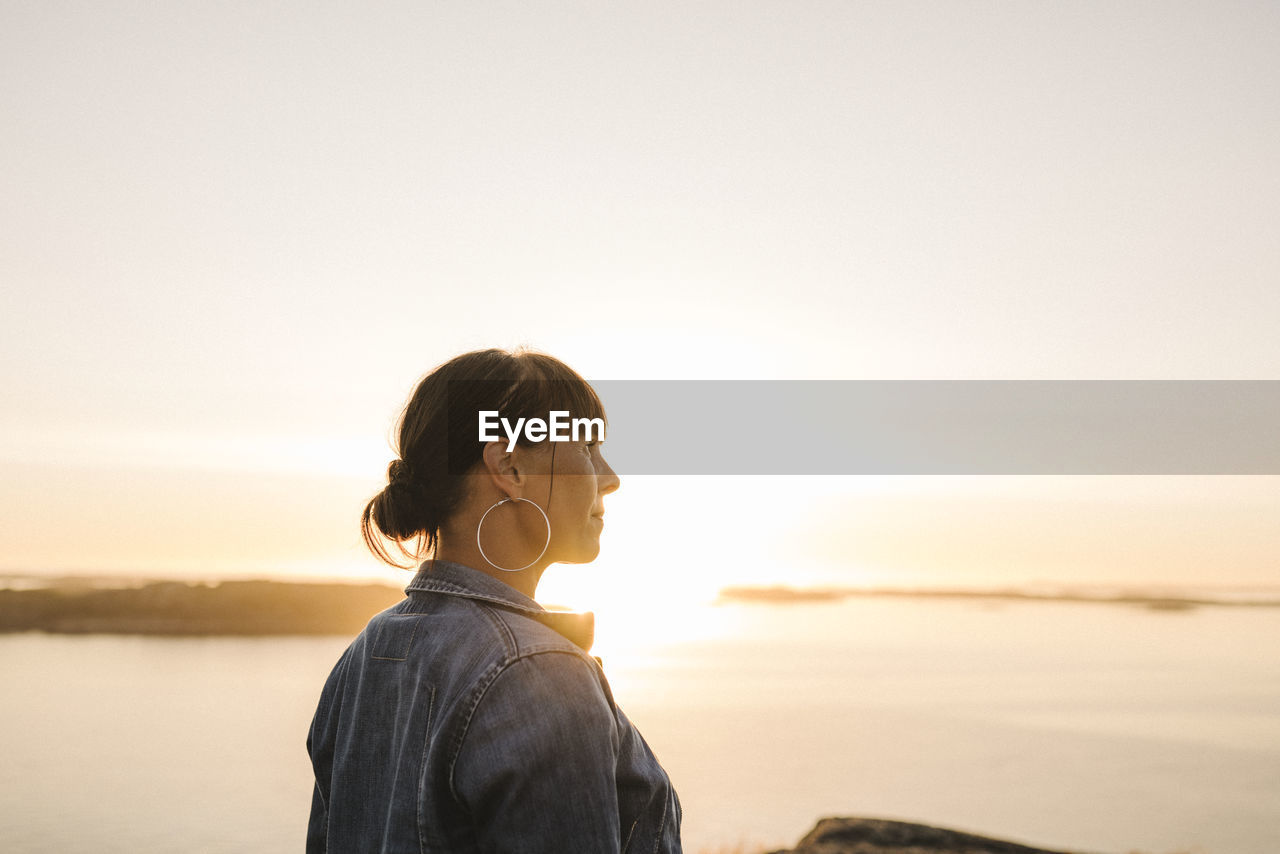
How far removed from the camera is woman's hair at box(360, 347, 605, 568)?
51.1 inches

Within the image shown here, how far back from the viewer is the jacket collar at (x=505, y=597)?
123 centimetres

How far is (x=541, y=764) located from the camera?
1.06 metres

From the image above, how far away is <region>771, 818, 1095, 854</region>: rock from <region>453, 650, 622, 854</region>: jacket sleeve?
3853mm

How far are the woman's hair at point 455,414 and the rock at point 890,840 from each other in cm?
384

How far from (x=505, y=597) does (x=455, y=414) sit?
28 centimetres

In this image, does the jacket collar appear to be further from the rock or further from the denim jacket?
the rock

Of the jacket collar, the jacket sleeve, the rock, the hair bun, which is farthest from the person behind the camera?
the rock

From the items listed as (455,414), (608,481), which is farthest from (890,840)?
(455,414)

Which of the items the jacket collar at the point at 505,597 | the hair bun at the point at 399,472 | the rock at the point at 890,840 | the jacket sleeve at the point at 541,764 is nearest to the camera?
the jacket sleeve at the point at 541,764

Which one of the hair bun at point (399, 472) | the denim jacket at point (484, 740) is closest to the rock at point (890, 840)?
the denim jacket at point (484, 740)

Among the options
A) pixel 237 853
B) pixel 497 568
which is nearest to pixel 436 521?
pixel 497 568

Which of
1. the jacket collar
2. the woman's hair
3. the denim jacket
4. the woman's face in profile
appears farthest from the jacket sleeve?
the woman's hair

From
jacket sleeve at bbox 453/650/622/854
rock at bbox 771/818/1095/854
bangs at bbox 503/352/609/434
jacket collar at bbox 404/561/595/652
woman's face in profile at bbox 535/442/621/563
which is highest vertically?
bangs at bbox 503/352/609/434

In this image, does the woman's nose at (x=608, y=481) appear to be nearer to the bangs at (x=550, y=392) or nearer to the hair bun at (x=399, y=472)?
the bangs at (x=550, y=392)
